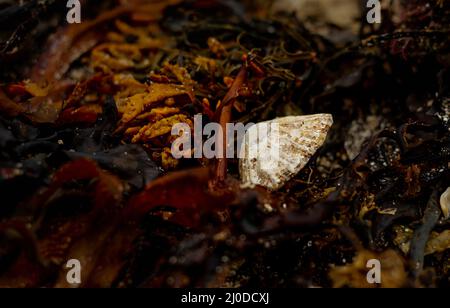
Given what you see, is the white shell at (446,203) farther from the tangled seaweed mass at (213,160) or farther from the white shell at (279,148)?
the white shell at (279,148)

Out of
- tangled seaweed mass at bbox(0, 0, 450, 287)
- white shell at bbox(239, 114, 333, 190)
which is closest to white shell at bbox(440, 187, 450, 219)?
tangled seaweed mass at bbox(0, 0, 450, 287)

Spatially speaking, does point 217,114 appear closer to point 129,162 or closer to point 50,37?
point 129,162

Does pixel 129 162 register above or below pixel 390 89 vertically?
below

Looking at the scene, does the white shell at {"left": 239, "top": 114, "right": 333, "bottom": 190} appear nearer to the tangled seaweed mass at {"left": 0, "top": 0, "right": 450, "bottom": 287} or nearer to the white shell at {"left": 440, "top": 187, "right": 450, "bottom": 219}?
the tangled seaweed mass at {"left": 0, "top": 0, "right": 450, "bottom": 287}

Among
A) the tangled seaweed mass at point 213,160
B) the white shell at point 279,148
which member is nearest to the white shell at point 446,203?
the tangled seaweed mass at point 213,160

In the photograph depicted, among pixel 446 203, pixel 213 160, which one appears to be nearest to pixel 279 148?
pixel 213 160

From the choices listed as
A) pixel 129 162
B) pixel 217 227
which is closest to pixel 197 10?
pixel 129 162
